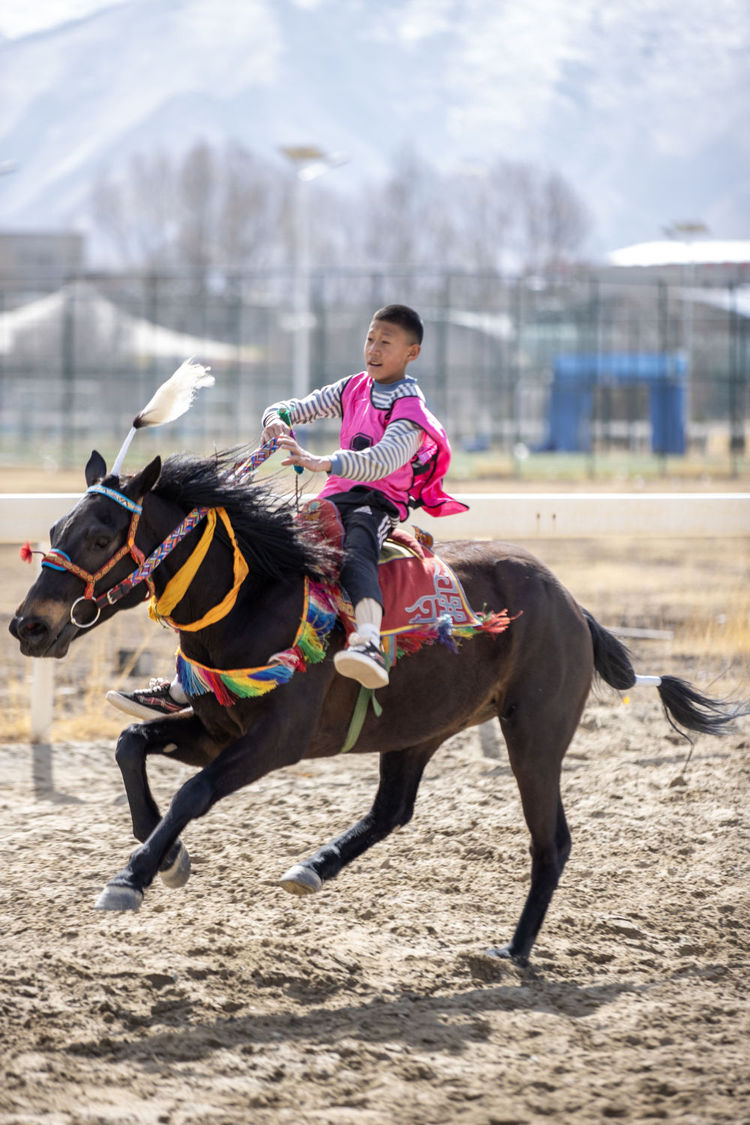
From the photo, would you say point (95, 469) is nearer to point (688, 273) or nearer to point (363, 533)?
point (363, 533)

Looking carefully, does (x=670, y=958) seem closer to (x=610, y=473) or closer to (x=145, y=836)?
(x=145, y=836)

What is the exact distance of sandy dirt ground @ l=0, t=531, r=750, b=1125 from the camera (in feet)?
11.3

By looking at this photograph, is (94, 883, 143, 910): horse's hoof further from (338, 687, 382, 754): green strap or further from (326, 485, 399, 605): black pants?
(326, 485, 399, 605): black pants

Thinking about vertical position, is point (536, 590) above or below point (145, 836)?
above

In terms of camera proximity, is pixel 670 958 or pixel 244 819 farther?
pixel 244 819

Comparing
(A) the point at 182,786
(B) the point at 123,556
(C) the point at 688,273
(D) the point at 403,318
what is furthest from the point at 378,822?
(C) the point at 688,273

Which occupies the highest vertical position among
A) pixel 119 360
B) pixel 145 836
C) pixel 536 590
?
pixel 119 360

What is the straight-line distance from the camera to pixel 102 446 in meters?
37.3

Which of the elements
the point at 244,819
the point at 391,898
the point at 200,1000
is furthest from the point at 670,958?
the point at 244,819

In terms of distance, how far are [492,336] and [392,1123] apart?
4606 cm

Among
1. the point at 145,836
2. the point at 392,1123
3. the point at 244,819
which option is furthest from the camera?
the point at 244,819

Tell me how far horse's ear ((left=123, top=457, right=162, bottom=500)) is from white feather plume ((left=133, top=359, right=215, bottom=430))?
0.58 feet

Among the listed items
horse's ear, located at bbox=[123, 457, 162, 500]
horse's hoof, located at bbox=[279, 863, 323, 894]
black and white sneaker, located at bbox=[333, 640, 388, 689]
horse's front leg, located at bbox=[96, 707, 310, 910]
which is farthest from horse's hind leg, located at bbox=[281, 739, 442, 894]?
horse's ear, located at bbox=[123, 457, 162, 500]

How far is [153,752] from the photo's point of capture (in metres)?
4.44
